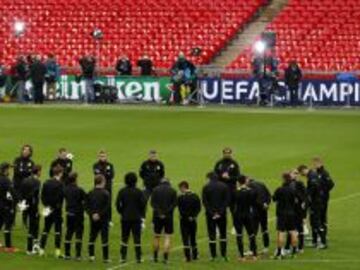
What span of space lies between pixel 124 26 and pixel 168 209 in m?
39.1

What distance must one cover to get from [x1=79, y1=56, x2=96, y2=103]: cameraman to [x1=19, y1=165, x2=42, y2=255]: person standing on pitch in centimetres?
2867

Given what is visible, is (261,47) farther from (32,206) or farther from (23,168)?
(32,206)

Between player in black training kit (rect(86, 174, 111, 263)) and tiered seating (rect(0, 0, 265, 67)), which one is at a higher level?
tiered seating (rect(0, 0, 265, 67))

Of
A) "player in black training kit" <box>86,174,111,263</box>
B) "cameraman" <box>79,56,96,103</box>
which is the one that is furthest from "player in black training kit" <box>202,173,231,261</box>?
"cameraman" <box>79,56,96,103</box>

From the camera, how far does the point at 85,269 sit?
25.9m

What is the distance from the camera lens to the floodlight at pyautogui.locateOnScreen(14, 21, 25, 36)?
6379cm

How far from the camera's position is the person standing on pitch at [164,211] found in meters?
26.2


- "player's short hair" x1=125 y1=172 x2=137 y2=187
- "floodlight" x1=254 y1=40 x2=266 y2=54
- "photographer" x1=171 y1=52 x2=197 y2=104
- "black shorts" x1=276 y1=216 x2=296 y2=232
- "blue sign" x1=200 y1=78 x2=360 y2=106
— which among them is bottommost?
"black shorts" x1=276 y1=216 x2=296 y2=232

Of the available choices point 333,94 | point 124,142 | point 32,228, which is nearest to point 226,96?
point 333,94

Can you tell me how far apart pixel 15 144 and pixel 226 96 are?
15.2m

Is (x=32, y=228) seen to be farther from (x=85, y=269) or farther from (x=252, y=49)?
(x=252, y=49)

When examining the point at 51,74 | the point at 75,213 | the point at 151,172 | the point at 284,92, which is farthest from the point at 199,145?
the point at 75,213

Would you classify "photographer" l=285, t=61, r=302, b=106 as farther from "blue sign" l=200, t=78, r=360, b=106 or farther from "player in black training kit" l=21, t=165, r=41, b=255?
"player in black training kit" l=21, t=165, r=41, b=255

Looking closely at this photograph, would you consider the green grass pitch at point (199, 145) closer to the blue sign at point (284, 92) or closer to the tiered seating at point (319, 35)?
the blue sign at point (284, 92)
